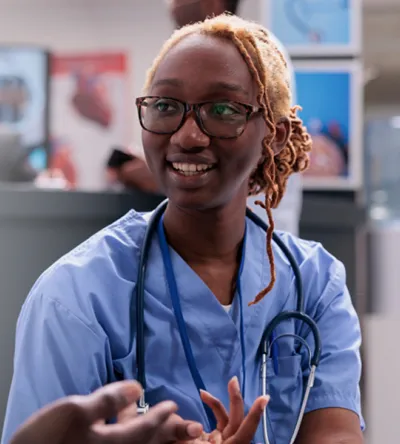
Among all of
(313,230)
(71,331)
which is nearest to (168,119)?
(71,331)

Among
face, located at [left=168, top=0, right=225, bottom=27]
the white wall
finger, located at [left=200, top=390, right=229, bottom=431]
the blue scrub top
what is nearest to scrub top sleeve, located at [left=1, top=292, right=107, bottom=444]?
the blue scrub top

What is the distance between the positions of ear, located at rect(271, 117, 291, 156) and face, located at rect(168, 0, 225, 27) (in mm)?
554

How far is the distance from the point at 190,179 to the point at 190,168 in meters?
0.01

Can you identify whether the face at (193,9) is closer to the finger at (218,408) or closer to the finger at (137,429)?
the finger at (218,408)

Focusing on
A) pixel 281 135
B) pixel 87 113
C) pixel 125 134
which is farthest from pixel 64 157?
pixel 281 135

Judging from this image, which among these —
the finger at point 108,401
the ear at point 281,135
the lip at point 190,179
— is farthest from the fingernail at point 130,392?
the ear at point 281,135

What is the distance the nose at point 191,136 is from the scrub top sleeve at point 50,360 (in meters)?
0.23

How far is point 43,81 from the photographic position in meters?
5.09

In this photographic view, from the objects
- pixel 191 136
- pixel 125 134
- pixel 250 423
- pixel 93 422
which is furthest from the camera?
pixel 125 134

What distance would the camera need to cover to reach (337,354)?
98 centimetres

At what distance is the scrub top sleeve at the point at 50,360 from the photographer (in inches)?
32.0

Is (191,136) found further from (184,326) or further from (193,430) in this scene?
(193,430)

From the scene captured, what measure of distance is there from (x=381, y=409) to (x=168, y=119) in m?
1.82

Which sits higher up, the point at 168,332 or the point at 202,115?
the point at 202,115
